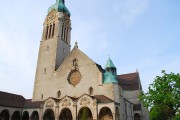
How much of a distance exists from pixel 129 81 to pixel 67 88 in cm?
1578

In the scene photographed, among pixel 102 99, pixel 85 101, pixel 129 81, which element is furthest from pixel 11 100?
pixel 129 81

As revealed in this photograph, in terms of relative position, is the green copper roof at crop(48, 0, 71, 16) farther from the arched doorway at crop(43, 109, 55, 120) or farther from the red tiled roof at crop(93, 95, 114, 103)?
the red tiled roof at crop(93, 95, 114, 103)

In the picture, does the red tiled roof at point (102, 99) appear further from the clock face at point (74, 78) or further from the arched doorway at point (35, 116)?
the arched doorway at point (35, 116)

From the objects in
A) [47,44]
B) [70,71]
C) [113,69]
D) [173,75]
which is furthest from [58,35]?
[173,75]

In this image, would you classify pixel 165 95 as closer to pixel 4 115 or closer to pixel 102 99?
pixel 102 99

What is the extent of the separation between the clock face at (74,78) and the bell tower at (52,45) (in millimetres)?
4555

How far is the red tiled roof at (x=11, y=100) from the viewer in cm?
3183

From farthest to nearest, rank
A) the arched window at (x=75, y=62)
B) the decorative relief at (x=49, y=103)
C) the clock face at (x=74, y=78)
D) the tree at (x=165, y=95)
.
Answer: the arched window at (x=75, y=62) → the clock face at (x=74, y=78) → the decorative relief at (x=49, y=103) → the tree at (x=165, y=95)

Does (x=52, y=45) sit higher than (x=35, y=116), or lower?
higher

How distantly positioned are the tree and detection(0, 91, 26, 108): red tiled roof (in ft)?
72.3

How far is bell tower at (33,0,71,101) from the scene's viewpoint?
121 ft


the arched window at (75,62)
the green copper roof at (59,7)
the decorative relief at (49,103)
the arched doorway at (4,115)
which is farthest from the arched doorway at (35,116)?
the green copper roof at (59,7)

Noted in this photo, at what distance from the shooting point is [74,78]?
33.7 m

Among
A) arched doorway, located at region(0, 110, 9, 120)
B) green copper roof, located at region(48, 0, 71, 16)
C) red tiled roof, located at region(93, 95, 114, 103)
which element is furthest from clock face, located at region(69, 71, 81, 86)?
green copper roof, located at region(48, 0, 71, 16)
